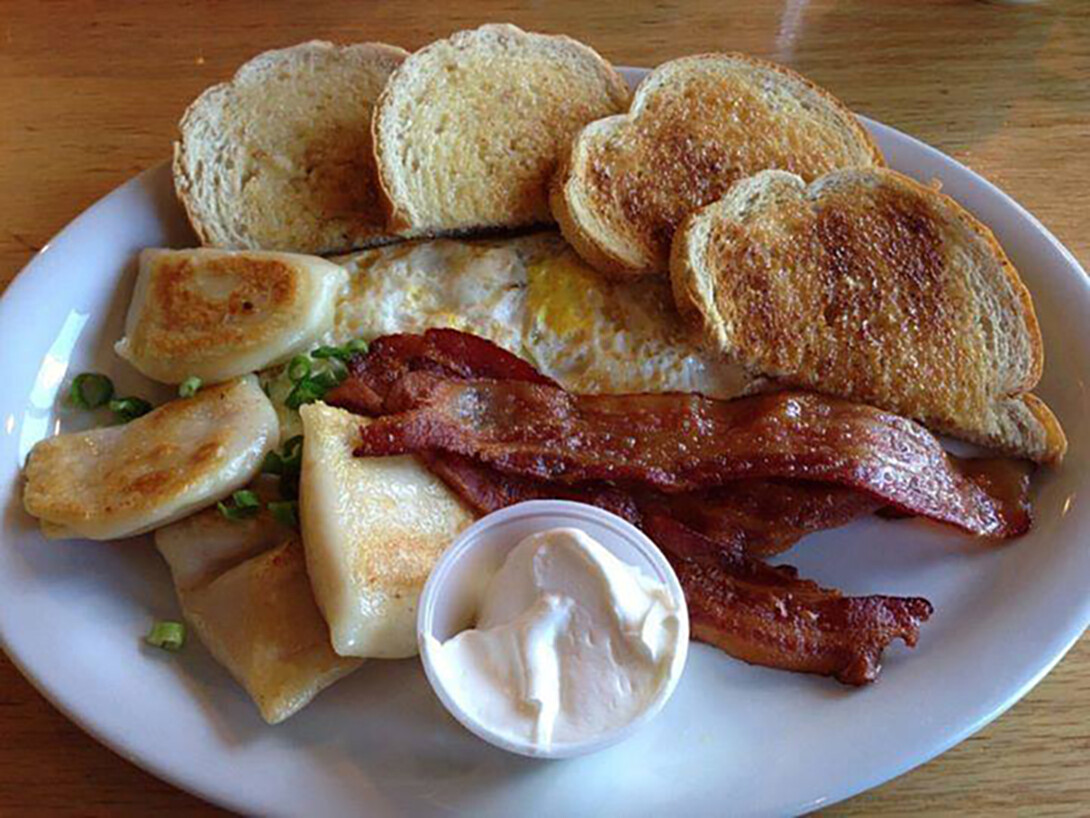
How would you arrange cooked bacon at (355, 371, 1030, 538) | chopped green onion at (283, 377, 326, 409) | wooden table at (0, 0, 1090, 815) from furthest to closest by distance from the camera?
wooden table at (0, 0, 1090, 815) < chopped green onion at (283, 377, 326, 409) < cooked bacon at (355, 371, 1030, 538)

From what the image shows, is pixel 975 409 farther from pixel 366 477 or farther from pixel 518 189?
pixel 366 477

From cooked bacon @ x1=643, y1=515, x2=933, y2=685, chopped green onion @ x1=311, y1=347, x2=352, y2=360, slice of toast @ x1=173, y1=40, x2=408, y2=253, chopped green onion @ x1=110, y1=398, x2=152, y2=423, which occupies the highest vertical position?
slice of toast @ x1=173, y1=40, x2=408, y2=253

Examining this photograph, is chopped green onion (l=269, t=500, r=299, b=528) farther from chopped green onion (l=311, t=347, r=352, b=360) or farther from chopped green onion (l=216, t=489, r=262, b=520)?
chopped green onion (l=311, t=347, r=352, b=360)

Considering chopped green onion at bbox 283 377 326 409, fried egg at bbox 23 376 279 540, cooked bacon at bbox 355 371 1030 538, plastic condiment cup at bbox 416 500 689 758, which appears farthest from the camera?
chopped green onion at bbox 283 377 326 409

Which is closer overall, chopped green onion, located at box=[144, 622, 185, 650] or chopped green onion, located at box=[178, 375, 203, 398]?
chopped green onion, located at box=[144, 622, 185, 650]

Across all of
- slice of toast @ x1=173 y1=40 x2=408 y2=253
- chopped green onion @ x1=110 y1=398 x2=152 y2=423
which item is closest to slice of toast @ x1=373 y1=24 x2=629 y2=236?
slice of toast @ x1=173 y1=40 x2=408 y2=253

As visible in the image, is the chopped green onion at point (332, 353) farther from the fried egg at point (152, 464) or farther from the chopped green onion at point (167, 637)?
the chopped green onion at point (167, 637)

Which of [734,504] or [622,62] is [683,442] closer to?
[734,504]

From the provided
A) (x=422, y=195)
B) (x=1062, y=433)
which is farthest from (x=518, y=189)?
(x=1062, y=433)
